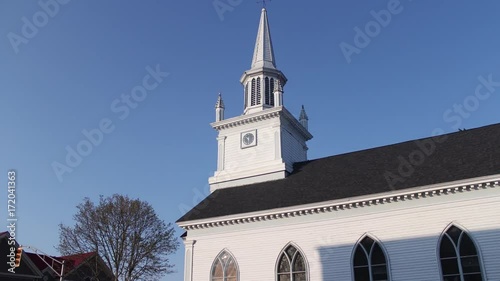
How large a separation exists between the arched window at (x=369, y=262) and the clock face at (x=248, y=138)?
11752 mm

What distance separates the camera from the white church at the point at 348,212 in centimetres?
2059

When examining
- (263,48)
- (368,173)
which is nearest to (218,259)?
(368,173)

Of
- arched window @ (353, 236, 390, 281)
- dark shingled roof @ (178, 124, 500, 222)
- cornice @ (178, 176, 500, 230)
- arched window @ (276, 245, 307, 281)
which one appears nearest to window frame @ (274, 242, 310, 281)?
arched window @ (276, 245, 307, 281)

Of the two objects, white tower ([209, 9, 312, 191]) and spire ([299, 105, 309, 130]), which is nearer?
Result: white tower ([209, 9, 312, 191])

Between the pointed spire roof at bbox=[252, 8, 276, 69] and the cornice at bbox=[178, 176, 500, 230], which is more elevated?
the pointed spire roof at bbox=[252, 8, 276, 69]

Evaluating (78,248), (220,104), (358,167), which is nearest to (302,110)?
(220,104)

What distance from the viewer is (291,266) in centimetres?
2406

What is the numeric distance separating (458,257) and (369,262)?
399 cm

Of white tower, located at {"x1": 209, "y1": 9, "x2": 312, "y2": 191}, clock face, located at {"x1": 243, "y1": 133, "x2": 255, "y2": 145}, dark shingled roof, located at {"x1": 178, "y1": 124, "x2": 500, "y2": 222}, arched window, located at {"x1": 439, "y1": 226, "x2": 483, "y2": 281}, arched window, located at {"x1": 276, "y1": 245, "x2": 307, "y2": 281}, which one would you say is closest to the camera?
arched window, located at {"x1": 439, "y1": 226, "x2": 483, "y2": 281}

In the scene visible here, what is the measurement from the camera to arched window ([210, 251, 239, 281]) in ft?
83.7

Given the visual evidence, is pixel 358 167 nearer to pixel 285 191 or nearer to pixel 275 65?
pixel 285 191

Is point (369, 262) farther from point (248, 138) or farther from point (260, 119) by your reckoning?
point (260, 119)

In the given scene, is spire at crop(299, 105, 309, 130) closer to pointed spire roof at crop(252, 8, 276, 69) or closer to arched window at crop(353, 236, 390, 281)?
pointed spire roof at crop(252, 8, 276, 69)

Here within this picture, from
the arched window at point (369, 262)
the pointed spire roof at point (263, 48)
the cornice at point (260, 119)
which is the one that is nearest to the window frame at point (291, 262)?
the arched window at point (369, 262)
